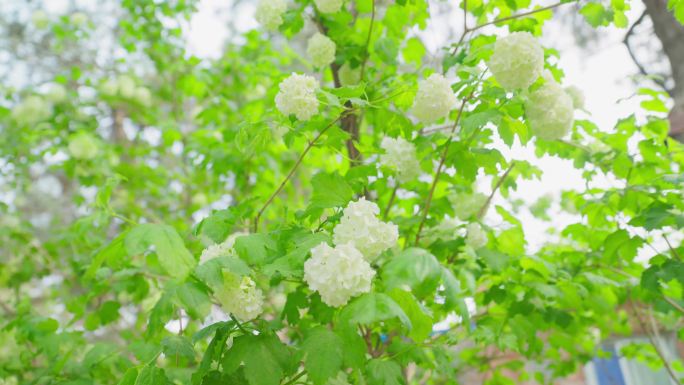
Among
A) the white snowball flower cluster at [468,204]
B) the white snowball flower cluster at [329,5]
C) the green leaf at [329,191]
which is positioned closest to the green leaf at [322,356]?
the green leaf at [329,191]

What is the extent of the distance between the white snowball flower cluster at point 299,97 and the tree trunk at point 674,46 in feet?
8.52

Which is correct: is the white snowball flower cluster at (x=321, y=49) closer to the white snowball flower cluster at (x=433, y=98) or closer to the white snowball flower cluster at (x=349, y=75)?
the white snowball flower cluster at (x=349, y=75)

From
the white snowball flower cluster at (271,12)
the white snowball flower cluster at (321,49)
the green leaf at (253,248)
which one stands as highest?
the white snowball flower cluster at (271,12)

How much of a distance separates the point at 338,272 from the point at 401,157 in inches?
32.1

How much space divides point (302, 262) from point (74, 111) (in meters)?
3.34

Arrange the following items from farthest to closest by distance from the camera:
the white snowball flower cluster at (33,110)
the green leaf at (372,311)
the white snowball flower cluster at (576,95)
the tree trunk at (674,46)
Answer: the white snowball flower cluster at (33,110), the tree trunk at (674,46), the white snowball flower cluster at (576,95), the green leaf at (372,311)

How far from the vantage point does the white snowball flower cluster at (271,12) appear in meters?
2.47

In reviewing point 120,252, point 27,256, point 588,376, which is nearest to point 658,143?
point 120,252

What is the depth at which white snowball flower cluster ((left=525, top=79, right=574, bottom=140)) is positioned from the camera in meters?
1.85

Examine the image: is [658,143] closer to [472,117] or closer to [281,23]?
[472,117]

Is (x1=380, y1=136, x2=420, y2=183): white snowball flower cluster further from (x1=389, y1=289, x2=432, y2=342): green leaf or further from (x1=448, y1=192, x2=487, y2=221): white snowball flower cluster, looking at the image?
(x1=389, y1=289, x2=432, y2=342): green leaf

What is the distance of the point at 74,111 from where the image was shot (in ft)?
12.9

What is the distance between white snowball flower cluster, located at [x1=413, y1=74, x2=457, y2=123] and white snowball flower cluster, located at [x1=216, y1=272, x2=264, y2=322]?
88 centimetres

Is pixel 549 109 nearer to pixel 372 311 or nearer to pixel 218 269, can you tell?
pixel 372 311
